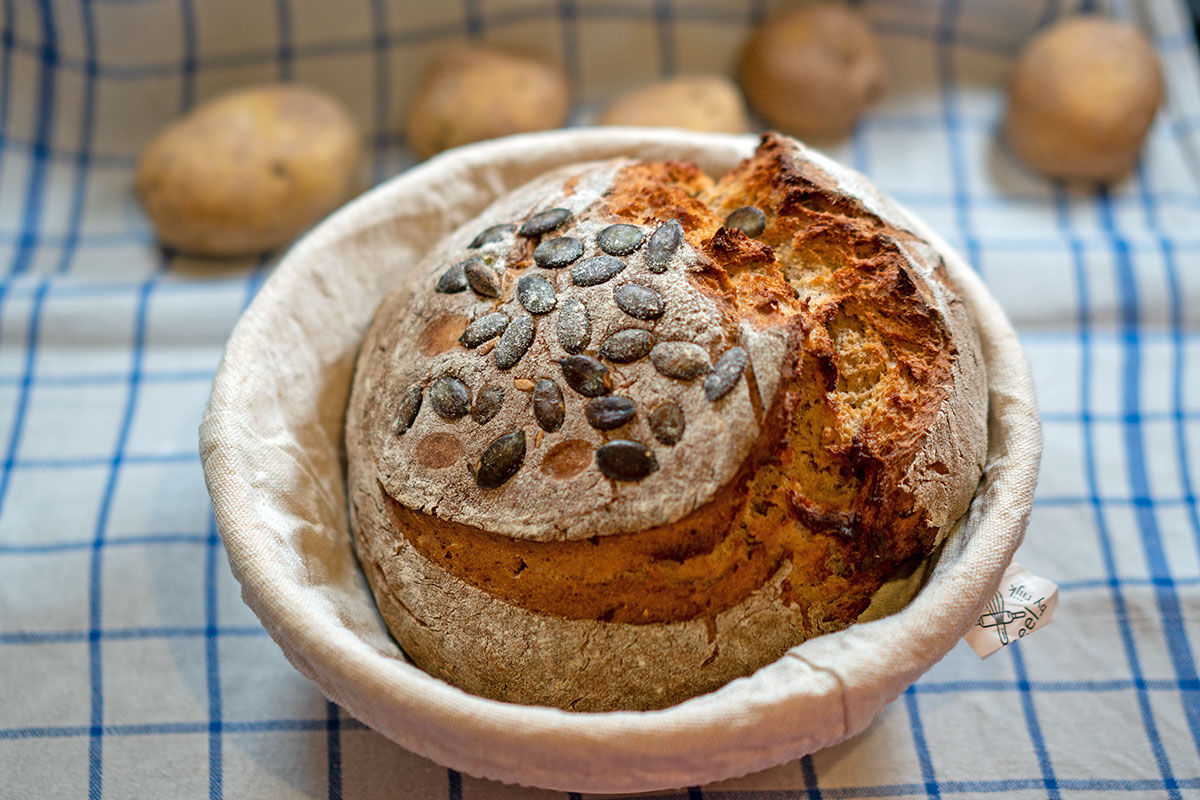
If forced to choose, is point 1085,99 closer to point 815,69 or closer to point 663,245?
point 815,69

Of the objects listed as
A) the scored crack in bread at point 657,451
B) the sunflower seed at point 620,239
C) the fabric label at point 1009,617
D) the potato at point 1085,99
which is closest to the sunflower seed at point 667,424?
the scored crack in bread at point 657,451

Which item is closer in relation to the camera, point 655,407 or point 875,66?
point 655,407

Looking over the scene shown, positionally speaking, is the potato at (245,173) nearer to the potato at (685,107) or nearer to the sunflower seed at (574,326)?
the potato at (685,107)

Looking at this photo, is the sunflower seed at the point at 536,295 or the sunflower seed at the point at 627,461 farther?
the sunflower seed at the point at 536,295

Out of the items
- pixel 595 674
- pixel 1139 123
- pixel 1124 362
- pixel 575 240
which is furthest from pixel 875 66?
pixel 595 674

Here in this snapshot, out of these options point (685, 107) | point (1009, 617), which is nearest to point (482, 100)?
point (685, 107)

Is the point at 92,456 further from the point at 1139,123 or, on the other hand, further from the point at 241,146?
the point at 1139,123
